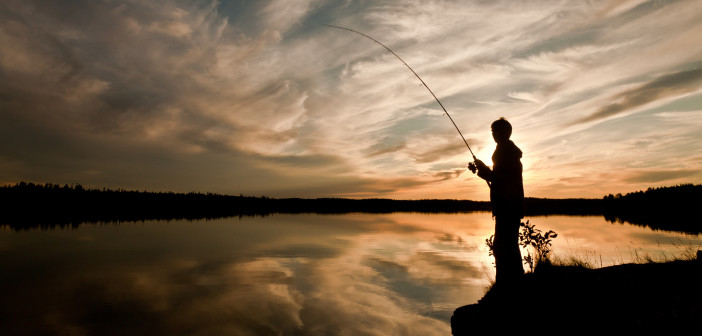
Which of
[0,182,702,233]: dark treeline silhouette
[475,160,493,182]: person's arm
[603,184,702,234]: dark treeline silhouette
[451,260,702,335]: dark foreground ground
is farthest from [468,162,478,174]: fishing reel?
[603,184,702,234]: dark treeline silhouette

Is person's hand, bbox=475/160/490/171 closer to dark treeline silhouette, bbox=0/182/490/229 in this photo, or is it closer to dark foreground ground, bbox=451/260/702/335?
dark foreground ground, bbox=451/260/702/335

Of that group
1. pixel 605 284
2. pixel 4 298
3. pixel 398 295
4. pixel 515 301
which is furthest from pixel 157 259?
pixel 605 284

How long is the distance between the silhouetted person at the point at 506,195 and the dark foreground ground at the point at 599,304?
0.48 m

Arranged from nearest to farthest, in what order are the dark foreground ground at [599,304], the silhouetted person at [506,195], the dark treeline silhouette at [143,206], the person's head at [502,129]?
the dark foreground ground at [599,304] < the silhouetted person at [506,195] < the person's head at [502,129] < the dark treeline silhouette at [143,206]

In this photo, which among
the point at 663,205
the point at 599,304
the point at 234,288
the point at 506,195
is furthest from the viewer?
the point at 663,205

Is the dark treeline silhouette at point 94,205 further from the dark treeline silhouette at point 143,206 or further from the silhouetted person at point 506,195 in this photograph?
the silhouetted person at point 506,195

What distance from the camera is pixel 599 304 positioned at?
605 cm


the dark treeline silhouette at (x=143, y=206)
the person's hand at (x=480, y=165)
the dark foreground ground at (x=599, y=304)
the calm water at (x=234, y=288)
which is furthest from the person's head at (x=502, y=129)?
the dark treeline silhouette at (x=143, y=206)

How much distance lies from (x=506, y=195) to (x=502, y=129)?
1.14 meters

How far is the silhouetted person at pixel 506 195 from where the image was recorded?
649 cm

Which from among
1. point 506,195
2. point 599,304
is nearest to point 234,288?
point 506,195

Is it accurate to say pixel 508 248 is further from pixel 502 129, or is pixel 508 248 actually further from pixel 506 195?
pixel 502 129

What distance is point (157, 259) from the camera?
690 inches

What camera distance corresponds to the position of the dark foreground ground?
4.91m
